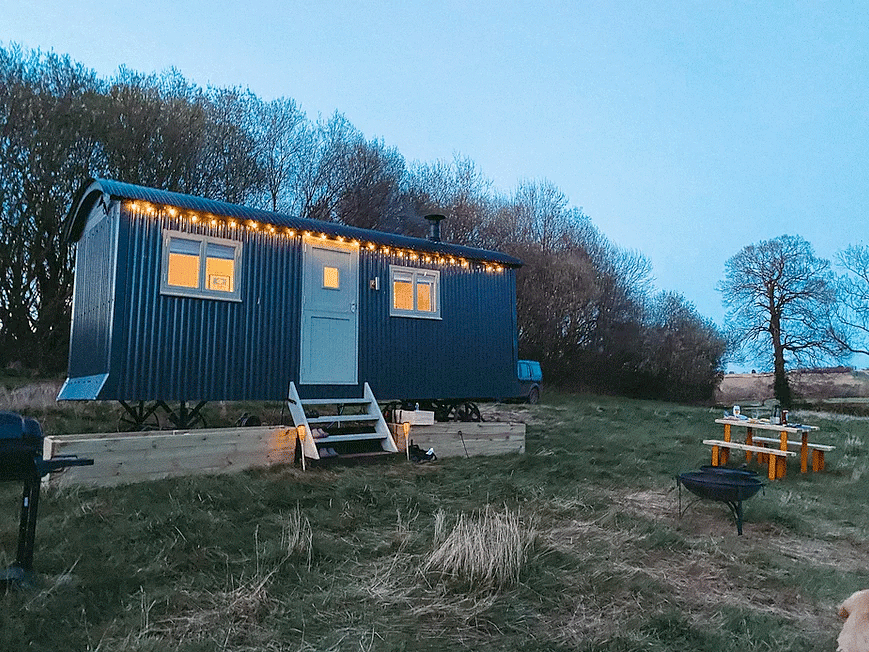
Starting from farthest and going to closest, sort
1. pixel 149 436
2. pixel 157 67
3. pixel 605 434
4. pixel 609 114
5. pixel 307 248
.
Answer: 1. pixel 609 114
2. pixel 157 67
3. pixel 605 434
4. pixel 307 248
5. pixel 149 436

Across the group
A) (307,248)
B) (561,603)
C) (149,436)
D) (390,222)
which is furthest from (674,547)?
(390,222)

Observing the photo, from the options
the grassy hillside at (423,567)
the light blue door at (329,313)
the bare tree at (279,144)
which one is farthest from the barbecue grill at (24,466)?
the bare tree at (279,144)

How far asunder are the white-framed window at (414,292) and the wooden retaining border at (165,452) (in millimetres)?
2920

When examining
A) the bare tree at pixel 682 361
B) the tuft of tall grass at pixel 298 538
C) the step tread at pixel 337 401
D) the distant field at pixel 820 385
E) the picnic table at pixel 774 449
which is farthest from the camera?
the bare tree at pixel 682 361

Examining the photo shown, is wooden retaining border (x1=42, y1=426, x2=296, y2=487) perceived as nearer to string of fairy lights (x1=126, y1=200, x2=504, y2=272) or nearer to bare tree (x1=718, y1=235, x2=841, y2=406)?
string of fairy lights (x1=126, y1=200, x2=504, y2=272)

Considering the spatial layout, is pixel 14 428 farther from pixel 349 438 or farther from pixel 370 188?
pixel 370 188

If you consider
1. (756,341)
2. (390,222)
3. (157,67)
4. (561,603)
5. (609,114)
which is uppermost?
(609,114)

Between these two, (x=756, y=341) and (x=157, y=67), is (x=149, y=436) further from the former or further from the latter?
(x=756, y=341)

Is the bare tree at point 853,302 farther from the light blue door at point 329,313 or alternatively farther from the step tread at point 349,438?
the step tread at point 349,438

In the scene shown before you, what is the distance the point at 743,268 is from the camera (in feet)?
76.7

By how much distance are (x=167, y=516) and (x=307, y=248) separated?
468 cm

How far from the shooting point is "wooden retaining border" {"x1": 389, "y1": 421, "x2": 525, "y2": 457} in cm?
829

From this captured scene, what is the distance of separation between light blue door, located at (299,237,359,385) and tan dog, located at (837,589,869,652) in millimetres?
6689

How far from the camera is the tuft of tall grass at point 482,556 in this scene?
3615mm
